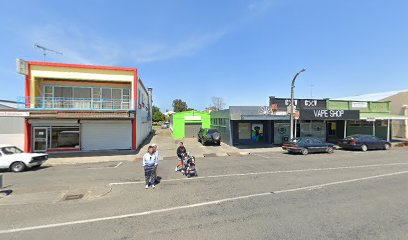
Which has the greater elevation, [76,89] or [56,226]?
[76,89]

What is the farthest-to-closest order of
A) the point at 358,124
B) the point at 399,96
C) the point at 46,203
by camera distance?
the point at 399,96 < the point at 358,124 < the point at 46,203

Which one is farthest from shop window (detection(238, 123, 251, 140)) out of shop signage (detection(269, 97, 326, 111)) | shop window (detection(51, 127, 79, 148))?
shop window (detection(51, 127, 79, 148))

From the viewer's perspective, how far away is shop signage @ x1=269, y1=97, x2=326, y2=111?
897 inches

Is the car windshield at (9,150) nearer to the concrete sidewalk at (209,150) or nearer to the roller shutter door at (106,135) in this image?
the roller shutter door at (106,135)

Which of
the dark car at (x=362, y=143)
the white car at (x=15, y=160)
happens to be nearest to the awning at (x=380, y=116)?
the dark car at (x=362, y=143)

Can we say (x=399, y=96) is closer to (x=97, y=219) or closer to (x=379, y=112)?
(x=379, y=112)

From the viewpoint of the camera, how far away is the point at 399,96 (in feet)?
110

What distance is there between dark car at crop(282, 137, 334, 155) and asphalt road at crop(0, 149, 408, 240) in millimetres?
6753

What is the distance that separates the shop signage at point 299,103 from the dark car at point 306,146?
229 inches

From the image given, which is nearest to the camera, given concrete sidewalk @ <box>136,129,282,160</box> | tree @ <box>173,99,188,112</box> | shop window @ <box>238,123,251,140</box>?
concrete sidewalk @ <box>136,129,282,160</box>

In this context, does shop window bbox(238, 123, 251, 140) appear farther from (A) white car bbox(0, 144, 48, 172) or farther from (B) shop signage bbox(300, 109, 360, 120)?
(A) white car bbox(0, 144, 48, 172)

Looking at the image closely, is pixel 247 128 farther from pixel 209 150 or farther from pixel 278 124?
pixel 209 150

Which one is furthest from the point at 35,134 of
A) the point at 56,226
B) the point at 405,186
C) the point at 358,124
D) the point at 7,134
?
the point at 358,124

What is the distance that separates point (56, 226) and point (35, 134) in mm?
16752
